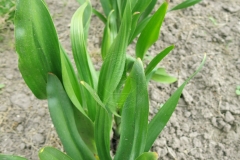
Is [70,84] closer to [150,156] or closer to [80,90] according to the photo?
[80,90]

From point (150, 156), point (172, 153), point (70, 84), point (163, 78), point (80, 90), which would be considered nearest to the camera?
point (150, 156)

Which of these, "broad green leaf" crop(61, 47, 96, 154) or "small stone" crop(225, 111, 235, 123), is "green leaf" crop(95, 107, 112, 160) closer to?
"broad green leaf" crop(61, 47, 96, 154)

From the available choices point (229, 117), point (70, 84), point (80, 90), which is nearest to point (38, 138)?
point (80, 90)

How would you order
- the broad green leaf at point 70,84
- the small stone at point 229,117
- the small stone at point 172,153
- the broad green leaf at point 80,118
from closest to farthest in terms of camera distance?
the broad green leaf at point 70,84, the broad green leaf at point 80,118, the small stone at point 172,153, the small stone at point 229,117

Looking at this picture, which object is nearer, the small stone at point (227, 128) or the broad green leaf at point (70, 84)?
the broad green leaf at point (70, 84)

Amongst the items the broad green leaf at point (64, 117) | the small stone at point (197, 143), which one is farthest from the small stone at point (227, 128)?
the broad green leaf at point (64, 117)

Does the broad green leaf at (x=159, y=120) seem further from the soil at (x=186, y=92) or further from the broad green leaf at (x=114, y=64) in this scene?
the soil at (x=186, y=92)

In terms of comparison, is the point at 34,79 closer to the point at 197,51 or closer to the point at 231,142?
the point at 231,142
